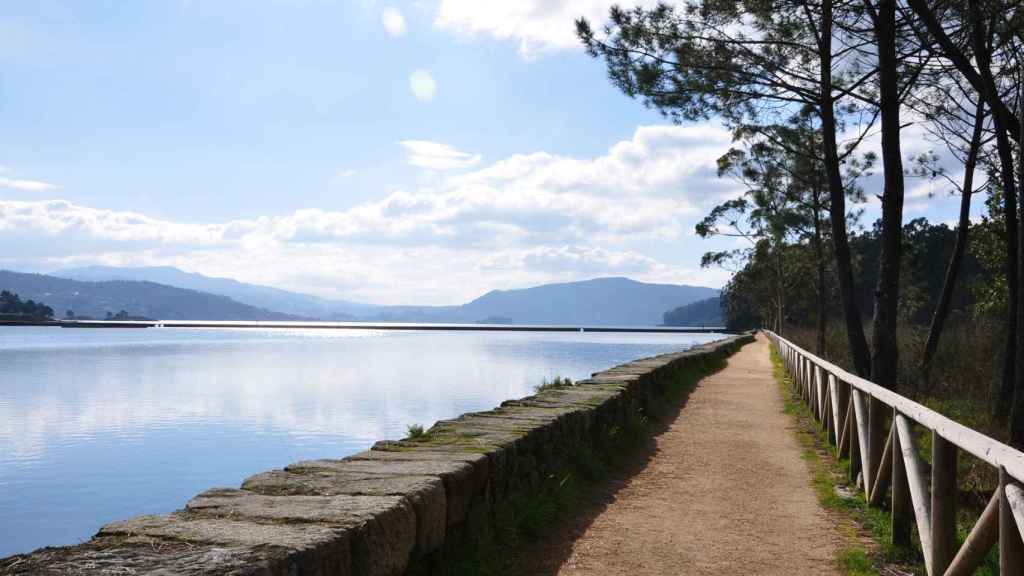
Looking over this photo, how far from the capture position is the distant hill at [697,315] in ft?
583

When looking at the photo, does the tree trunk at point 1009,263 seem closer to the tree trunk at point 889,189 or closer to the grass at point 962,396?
the grass at point 962,396

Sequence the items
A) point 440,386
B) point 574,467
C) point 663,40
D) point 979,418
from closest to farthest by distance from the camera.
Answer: point 574,467 → point 979,418 → point 663,40 → point 440,386

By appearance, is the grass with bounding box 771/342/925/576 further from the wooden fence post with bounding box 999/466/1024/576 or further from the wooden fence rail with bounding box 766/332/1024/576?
the wooden fence post with bounding box 999/466/1024/576

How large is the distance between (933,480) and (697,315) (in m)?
184

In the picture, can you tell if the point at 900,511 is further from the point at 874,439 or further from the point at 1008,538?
the point at 1008,538

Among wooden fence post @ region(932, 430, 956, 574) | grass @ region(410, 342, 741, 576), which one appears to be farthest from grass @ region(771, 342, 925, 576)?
grass @ region(410, 342, 741, 576)

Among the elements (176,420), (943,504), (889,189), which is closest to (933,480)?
(943,504)

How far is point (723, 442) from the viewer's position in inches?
393

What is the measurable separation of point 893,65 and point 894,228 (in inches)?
74.9

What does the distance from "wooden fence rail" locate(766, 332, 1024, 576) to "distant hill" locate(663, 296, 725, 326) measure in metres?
171

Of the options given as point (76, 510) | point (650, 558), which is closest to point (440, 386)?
point (76, 510)

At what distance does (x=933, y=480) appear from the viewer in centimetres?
430

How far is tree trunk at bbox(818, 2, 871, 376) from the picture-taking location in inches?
489

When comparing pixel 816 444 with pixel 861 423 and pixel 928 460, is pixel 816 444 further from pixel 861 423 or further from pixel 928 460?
pixel 861 423
